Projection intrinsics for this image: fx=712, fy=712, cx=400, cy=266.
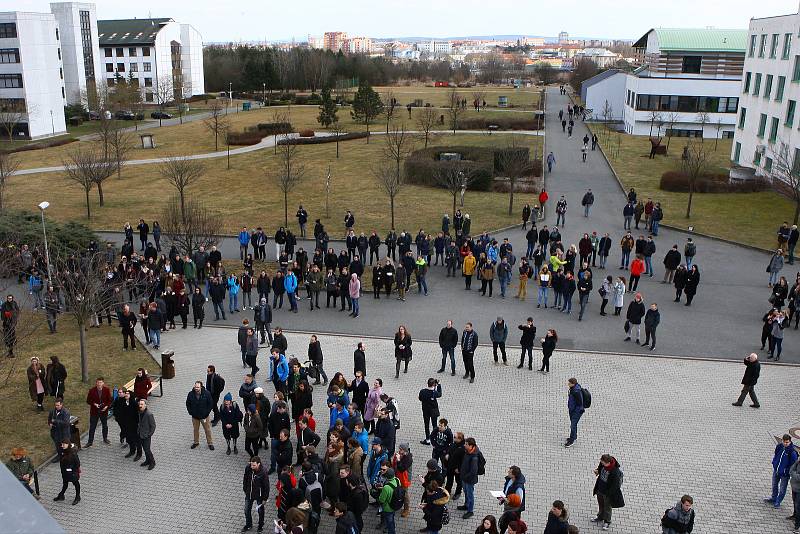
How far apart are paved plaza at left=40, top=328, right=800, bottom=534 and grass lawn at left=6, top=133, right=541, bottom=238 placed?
13.8 metres

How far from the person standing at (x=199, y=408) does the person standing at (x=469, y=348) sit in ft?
19.3

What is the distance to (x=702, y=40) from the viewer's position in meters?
59.6

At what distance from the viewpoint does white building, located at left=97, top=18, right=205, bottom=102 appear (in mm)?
94938

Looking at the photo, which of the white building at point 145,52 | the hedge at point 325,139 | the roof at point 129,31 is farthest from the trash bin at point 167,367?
the roof at point 129,31

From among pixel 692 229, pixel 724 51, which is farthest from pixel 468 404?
pixel 724 51

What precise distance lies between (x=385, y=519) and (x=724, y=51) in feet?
189

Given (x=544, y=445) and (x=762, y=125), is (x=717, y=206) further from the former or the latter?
(x=544, y=445)

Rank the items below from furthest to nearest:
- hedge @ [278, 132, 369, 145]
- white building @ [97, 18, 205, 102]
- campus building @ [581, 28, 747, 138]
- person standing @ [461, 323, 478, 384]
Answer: white building @ [97, 18, 205, 102]
campus building @ [581, 28, 747, 138]
hedge @ [278, 132, 369, 145]
person standing @ [461, 323, 478, 384]

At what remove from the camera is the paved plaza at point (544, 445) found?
11703 mm

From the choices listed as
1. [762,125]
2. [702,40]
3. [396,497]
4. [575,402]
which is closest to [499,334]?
[575,402]

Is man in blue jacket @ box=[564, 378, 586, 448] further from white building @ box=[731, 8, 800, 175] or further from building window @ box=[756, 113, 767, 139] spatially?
building window @ box=[756, 113, 767, 139]

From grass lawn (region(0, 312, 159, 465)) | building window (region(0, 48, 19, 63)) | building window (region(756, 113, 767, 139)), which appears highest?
building window (region(0, 48, 19, 63))

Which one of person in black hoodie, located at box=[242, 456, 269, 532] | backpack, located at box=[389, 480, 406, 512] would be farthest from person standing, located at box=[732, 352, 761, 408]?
person in black hoodie, located at box=[242, 456, 269, 532]

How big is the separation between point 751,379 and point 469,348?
19.8 ft
